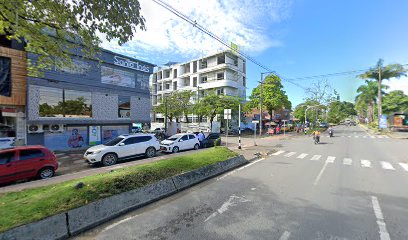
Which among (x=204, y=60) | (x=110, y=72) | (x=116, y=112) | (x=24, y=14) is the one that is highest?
(x=204, y=60)

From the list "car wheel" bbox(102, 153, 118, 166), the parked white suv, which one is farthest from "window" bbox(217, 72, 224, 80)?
"car wheel" bbox(102, 153, 118, 166)

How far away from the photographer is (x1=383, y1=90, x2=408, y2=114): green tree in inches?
1763

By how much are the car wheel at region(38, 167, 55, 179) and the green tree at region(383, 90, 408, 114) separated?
6141cm

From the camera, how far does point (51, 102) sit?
16234 mm

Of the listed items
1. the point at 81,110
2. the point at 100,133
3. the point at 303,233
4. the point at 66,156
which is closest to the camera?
the point at 303,233

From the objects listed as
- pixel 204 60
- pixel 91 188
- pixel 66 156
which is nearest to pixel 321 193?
pixel 91 188

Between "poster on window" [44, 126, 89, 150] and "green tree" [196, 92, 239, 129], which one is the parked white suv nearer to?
"poster on window" [44, 126, 89, 150]

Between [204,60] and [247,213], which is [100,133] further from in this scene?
[204,60]

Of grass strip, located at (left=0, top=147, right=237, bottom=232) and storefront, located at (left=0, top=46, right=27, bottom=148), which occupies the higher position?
storefront, located at (left=0, top=46, right=27, bottom=148)

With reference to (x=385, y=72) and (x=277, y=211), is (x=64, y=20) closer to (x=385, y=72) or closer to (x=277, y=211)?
(x=277, y=211)

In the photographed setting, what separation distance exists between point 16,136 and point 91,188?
14.4m

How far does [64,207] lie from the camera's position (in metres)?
4.26

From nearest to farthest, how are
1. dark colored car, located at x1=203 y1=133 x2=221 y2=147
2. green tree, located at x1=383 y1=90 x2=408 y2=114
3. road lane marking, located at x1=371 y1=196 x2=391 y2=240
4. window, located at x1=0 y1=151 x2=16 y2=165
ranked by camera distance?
road lane marking, located at x1=371 y1=196 x2=391 y2=240, window, located at x1=0 y1=151 x2=16 y2=165, dark colored car, located at x1=203 y1=133 x2=221 y2=147, green tree, located at x1=383 y1=90 x2=408 y2=114

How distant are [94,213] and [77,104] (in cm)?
1596
